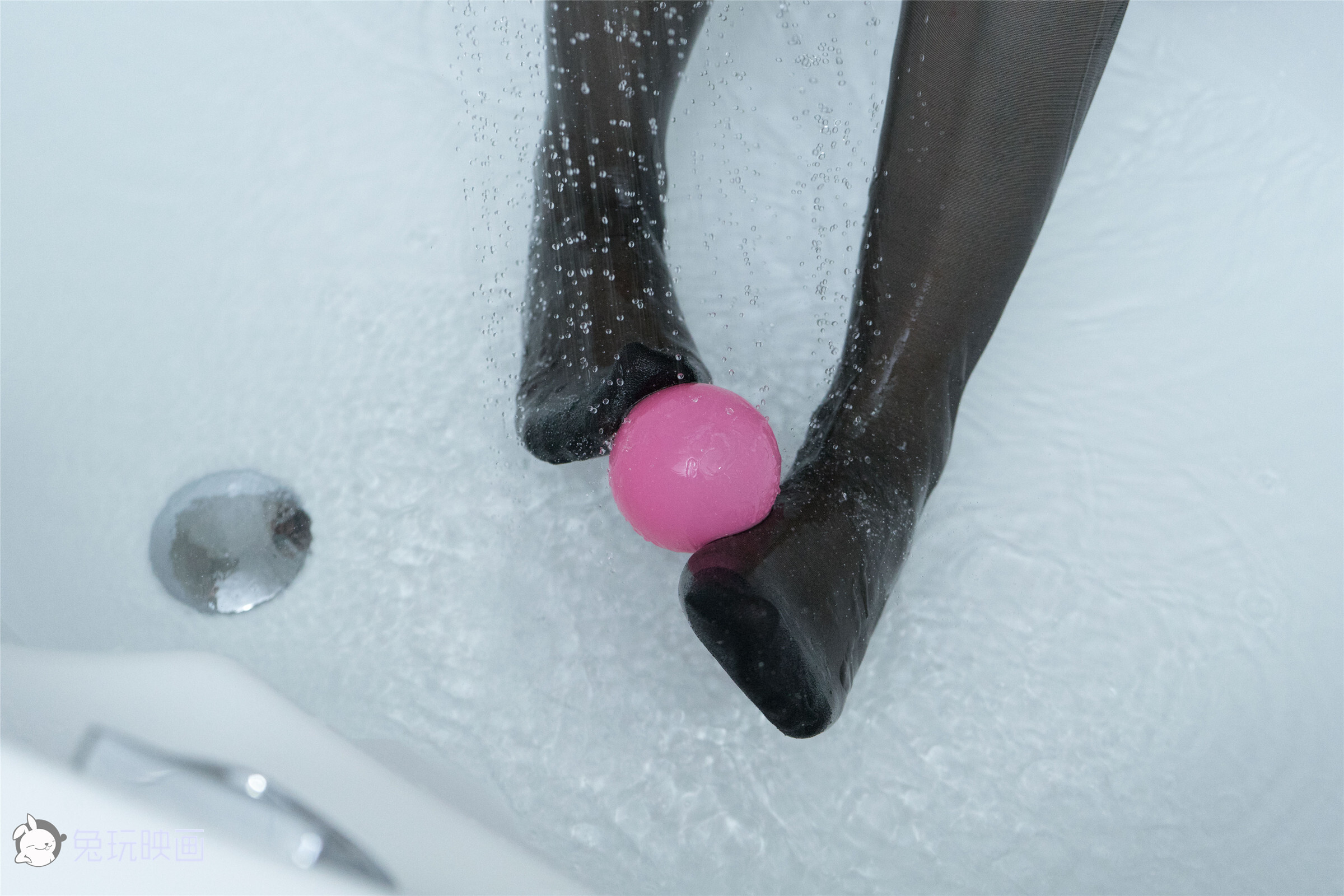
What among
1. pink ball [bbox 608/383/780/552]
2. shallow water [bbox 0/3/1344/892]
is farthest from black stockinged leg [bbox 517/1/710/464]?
shallow water [bbox 0/3/1344/892]

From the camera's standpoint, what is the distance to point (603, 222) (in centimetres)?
65

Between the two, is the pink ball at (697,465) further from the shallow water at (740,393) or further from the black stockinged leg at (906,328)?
the shallow water at (740,393)

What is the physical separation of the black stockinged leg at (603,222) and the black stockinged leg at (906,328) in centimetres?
11

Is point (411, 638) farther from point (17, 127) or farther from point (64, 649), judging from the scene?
point (17, 127)

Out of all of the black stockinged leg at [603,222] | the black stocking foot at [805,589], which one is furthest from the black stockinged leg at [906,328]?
the black stockinged leg at [603,222]

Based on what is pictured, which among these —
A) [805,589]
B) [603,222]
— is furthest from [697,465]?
[603,222]

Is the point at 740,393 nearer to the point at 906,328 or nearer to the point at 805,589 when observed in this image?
the point at 906,328

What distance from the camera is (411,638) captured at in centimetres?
68

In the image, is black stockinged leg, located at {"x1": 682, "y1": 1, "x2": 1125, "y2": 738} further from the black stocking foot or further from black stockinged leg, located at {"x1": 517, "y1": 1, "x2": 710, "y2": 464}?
black stockinged leg, located at {"x1": 517, "y1": 1, "x2": 710, "y2": 464}

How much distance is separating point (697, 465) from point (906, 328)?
170 millimetres

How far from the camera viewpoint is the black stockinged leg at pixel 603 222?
1.87 feet

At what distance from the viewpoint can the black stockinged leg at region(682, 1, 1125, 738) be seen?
482 millimetres

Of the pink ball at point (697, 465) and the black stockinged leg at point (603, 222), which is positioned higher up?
the black stockinged leg at point (603, 222)

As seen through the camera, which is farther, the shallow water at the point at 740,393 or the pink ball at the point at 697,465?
the shallow water at the point at 740,393
